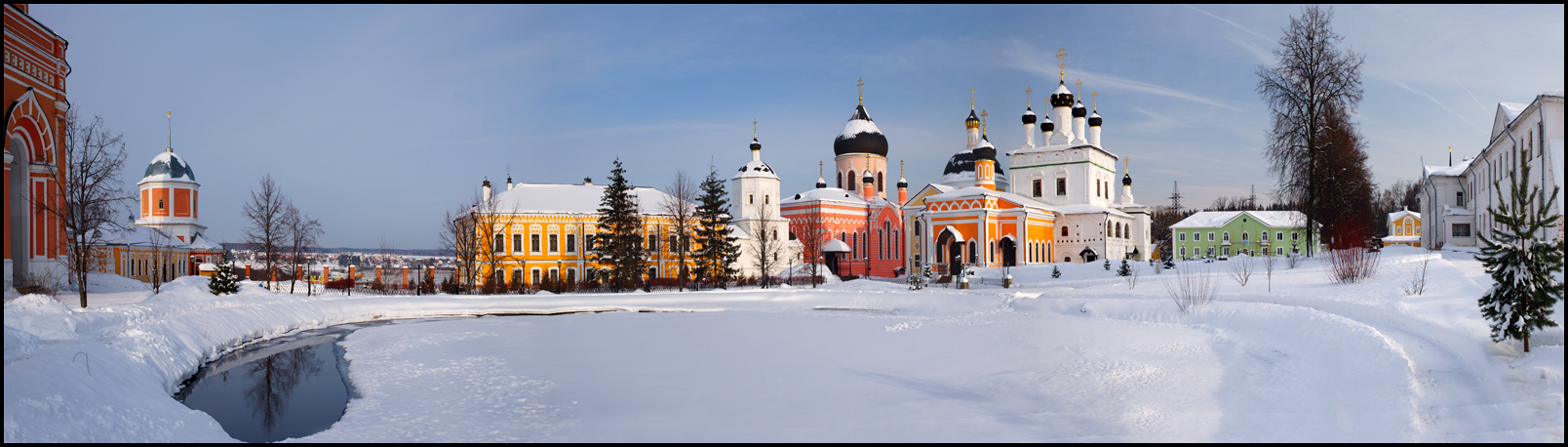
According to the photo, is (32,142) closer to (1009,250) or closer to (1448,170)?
(1009,250)

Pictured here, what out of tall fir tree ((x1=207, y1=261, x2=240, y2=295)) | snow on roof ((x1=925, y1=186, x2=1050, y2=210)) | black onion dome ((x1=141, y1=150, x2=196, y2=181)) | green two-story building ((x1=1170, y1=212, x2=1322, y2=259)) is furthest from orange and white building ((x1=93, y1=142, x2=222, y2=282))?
green two-story building ((x1=1170, y1=212, x2=1322, y2=259))

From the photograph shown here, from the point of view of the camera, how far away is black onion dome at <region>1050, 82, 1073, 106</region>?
41062 mm

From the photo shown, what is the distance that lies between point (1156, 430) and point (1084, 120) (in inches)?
1503

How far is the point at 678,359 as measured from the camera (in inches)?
428

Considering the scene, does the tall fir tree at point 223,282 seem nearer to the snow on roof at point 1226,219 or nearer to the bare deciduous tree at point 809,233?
the bare deciduous tree at point 809,233

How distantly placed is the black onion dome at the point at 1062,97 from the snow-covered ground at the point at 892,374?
1017 inches

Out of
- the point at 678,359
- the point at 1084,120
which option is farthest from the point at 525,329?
the point at 1084,120

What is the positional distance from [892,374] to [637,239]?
20.9 meters

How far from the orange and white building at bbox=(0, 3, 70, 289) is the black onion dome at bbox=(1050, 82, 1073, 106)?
1448 inches

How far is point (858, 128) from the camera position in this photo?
45875mm

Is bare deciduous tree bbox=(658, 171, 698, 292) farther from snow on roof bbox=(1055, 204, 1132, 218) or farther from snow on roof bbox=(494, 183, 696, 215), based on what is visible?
snow on roof bbox=(1055, 204, 1132, 218)

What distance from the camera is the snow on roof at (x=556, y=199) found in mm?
32500

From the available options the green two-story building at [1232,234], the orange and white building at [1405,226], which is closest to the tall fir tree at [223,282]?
the green two-story building at [1232,234]

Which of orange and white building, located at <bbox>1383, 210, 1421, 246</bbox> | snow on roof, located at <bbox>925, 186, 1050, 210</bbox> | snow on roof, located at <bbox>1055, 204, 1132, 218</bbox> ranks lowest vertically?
orange and white building, located at <bbox>1383, 210, 1421, 246</bbox>
